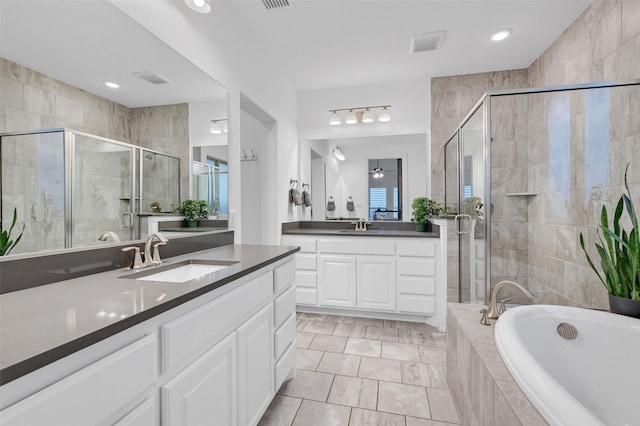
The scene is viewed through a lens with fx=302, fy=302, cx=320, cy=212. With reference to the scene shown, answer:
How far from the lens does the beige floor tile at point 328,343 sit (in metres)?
2.40

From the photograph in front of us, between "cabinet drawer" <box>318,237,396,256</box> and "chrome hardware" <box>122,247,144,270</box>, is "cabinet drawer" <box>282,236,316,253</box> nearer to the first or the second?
"cabinet drawer" <box>318,237,396,256</box>

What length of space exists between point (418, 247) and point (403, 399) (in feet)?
4.68

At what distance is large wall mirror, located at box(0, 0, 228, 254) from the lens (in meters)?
0.97

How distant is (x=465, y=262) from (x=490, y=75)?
2.05 meters

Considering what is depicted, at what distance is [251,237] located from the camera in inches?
130

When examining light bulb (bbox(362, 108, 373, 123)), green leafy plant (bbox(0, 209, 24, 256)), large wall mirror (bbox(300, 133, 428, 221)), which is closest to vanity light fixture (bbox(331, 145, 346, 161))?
large wall mirror (bbox(300, 133, 428, 221))

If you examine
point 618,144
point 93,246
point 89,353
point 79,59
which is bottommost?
point 89,353

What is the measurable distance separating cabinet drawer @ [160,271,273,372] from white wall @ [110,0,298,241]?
1.03m

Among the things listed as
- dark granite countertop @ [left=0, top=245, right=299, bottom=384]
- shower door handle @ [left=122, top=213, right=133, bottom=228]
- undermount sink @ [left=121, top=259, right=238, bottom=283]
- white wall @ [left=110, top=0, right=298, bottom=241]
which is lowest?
undermount sink @ [left=121, top=259, right=238, bottom=283]

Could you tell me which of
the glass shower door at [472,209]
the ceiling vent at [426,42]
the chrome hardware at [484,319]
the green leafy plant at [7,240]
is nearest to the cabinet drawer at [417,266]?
the glass shower door at [472,209]

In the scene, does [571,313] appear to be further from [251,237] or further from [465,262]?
[251,237]

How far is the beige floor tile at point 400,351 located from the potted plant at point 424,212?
1.21 m

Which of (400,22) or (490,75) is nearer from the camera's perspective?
(400,22)

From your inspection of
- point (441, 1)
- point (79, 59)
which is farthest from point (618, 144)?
point (79, 59)
